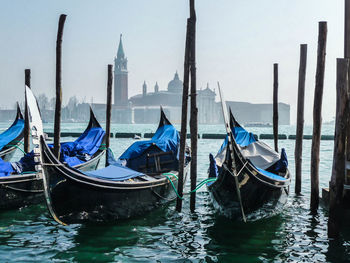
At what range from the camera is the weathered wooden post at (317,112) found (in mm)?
5531

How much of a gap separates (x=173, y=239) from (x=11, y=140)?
17.0ft

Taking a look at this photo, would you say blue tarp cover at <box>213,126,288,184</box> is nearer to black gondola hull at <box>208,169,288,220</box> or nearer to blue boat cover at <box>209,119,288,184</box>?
blue boat cover at <box>209,119,288,184</box>

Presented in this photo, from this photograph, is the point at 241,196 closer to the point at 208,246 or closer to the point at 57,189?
the point at 208,246

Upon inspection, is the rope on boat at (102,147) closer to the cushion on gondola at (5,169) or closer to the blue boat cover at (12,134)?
the blue boat cover at (12,134)

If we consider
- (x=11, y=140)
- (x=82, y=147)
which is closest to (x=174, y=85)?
(x=11, y=140)

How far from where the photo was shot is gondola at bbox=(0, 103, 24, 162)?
877 centimetres

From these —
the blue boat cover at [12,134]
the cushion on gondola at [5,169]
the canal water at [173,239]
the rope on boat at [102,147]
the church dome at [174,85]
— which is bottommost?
the canal water at [173,239]

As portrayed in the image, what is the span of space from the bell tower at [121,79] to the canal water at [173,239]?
11624cm

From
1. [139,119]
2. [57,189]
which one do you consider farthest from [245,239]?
[139,119]

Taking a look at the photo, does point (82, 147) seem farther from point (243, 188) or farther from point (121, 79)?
point (121, 79)

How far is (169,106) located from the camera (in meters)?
122

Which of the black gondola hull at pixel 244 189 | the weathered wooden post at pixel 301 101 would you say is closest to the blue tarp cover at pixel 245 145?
the black gondola hull at pixel 244 189

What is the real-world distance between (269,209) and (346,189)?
919 mm

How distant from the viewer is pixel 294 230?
17.6ft
